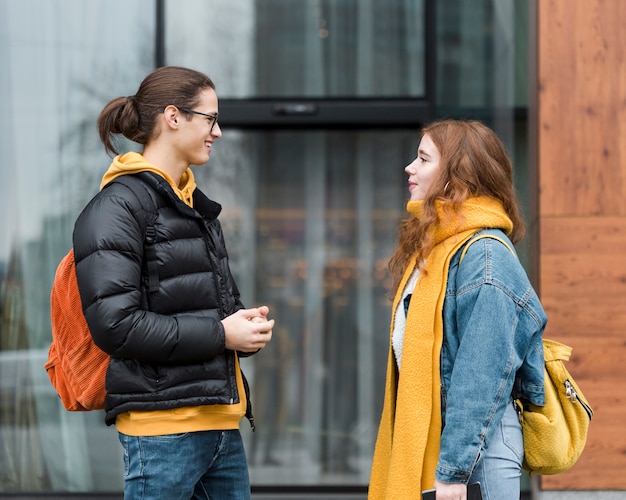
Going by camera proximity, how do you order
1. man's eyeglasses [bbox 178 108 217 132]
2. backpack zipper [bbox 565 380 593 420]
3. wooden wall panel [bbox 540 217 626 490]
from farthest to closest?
1. wooden wall panel [bbox 540 217 626 490]
2. man's eyeglasses [bbox 178 108 217 132]
3. backpack zipper [bbox 565 380 593 420]

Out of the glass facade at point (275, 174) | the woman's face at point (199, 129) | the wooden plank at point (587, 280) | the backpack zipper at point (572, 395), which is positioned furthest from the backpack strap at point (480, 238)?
the glass facade at point (275, 174)

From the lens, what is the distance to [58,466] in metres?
6.34

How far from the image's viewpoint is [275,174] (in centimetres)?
696

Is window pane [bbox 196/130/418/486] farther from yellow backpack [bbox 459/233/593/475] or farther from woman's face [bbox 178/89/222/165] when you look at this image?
yellow backpack [bbox 459/233/593/475]

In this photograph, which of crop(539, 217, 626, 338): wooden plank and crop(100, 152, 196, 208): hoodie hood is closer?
crop(100, 152, 196, 208): hoodie hood

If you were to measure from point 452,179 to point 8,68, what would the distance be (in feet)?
14.4

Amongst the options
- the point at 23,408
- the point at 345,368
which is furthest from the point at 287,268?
the point at 23,408

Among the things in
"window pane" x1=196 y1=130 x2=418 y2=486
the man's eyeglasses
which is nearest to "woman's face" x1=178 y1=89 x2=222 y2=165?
the man's eyeglasses

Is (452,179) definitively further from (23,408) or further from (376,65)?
(23,408)

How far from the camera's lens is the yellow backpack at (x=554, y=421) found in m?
2.95

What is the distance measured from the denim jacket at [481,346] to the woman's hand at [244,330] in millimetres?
585

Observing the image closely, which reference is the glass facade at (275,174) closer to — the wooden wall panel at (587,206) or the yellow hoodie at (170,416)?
the wooden wall panel at (587,206)

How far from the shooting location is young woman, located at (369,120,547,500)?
9.09ft

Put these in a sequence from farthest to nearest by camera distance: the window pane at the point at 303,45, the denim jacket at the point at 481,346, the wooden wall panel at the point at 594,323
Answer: the window pane at the point at 303,45 < the wooden wall panel at the point at 594,323 < the denim jacket at the point at 481,346
